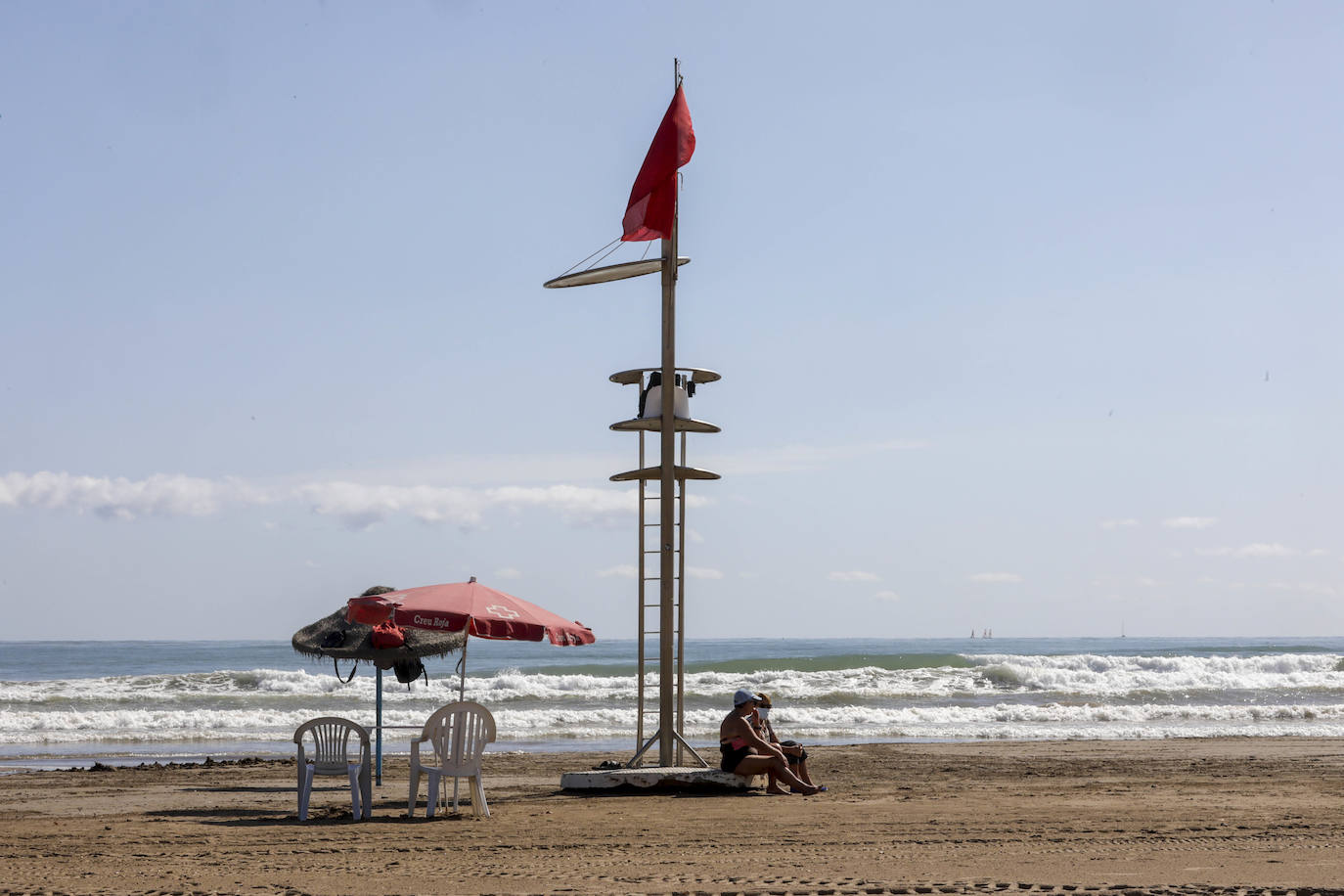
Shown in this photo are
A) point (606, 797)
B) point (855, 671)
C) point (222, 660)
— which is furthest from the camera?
point (222, 660)

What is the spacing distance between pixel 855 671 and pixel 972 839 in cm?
2836

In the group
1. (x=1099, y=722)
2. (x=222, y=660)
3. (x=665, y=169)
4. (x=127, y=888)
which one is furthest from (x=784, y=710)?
(x=222, y=660)

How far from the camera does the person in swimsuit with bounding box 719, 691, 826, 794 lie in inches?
448

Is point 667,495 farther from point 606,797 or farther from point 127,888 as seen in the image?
point 127,888

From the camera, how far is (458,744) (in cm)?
1009

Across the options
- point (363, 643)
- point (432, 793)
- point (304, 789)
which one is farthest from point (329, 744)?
point (363, 643)

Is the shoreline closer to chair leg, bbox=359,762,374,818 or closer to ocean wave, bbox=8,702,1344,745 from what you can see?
ocean wave, bbox=8,702,1344,745

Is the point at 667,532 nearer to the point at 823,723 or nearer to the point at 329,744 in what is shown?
the point at 329,744

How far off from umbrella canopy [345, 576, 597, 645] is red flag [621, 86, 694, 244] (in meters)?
3.76

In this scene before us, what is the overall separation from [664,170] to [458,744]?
217 inches

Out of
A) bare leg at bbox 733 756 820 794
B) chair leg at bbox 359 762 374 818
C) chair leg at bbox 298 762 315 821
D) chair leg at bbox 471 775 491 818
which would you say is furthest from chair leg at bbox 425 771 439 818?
bare leg at bbox 733 756 820 794

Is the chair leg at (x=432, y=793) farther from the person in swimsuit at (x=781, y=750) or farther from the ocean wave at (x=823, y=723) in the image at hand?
the ocean wave at (x=823, y=723)

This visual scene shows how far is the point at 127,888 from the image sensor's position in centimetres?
698

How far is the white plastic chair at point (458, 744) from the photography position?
33.0 feet
